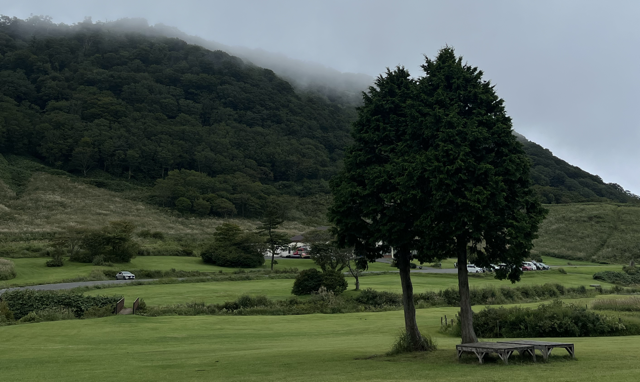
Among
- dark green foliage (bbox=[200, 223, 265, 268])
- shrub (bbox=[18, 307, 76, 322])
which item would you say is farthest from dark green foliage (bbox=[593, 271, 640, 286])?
shrub (bbox=[18, 307, 76, 322])

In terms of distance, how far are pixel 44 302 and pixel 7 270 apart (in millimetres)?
19927

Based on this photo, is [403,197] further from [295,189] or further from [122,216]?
[295,189]

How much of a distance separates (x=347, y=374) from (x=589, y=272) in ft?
188

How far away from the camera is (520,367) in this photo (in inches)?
467

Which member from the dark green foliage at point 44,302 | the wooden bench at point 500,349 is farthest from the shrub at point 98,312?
the wooden bench at point 500,349

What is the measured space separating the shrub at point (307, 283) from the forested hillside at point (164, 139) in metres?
71.8

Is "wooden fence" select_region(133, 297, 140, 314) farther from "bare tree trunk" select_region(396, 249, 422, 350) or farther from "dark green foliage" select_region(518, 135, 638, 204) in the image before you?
"dark green foliage" select_region(518, 135, 638, 204)

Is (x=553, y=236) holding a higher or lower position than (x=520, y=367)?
higher

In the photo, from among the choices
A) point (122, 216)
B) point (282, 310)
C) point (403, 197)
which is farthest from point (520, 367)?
point (122, 216)

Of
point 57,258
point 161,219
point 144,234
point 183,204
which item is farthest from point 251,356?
point 183,204

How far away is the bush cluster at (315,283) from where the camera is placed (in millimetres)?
38406

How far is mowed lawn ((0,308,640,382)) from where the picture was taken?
11666 millimetres

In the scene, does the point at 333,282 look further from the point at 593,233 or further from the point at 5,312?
the point at 593,233

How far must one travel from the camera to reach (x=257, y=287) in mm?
43469
